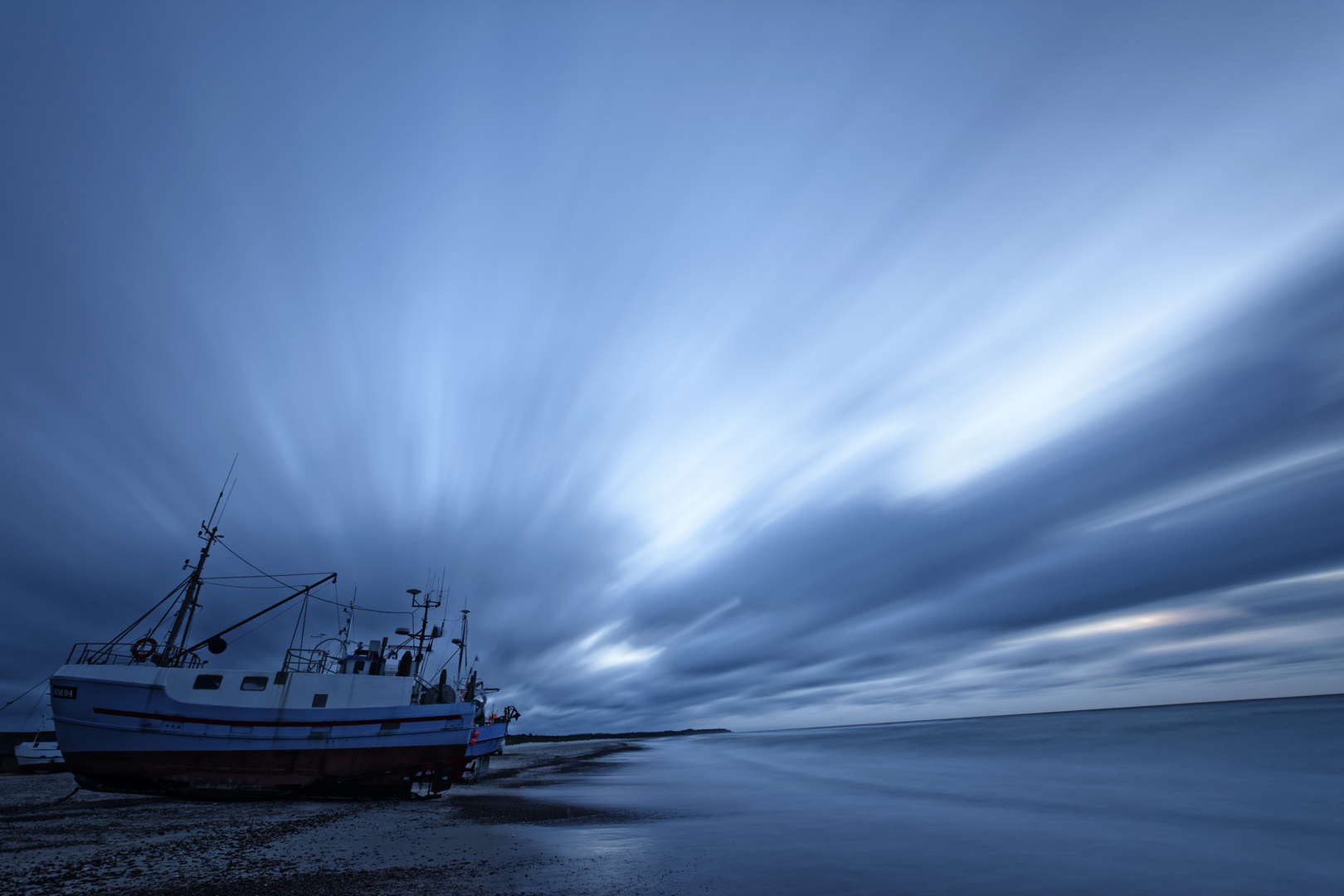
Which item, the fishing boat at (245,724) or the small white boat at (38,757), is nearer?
the fishing boat at (245,724)

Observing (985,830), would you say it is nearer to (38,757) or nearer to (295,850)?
(295,850)

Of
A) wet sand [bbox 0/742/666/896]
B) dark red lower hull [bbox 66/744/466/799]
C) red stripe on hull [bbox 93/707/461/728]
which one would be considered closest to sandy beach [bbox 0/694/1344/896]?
wet sand [bbox 0/742/666/896]

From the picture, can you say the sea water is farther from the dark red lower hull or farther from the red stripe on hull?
the red stripe on hull

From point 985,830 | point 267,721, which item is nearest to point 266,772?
point 267,721

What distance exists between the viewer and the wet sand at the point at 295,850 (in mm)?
12742

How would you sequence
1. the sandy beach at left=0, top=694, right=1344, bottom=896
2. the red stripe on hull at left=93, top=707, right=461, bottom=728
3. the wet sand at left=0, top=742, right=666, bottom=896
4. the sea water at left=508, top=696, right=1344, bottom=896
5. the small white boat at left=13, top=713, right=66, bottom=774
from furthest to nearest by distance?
the small white boat at left=13, top=713, right=66, bottom=774 < the red stripe on hull at left=93, top=707, right=461, bottom=728 < the sea water at left=508, top=696, right=1344, bottom=896 < the sandy beach at left=0, top=694, right=1344, bottom=896 < the wet sand at left=0, top=742, right=666, bottom=896

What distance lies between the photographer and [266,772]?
30438mm

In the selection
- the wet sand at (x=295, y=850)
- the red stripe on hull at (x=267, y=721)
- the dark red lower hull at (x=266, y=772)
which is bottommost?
the wet sand at (x=295, y=850)

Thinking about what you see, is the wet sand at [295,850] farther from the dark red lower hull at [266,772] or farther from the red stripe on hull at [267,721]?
the red stripe on hull at [267,721]

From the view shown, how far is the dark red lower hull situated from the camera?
28.2 metres

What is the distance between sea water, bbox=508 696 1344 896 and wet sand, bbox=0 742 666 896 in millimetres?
1430

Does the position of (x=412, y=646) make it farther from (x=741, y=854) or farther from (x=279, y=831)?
(x=741, y=854)

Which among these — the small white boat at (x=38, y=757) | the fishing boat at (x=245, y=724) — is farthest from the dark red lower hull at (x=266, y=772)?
the small white boat at (x=38, y=757)

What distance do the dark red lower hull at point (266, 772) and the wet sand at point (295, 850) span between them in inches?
41.3
